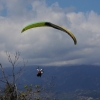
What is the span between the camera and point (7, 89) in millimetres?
14586

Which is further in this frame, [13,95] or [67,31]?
[13,95]

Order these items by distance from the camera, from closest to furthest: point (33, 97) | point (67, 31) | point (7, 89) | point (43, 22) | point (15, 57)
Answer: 1. point (67, 31)
2. point (43, 22)
3. point (15, 57)
4. point (7, 89)
5. point (33, 97)

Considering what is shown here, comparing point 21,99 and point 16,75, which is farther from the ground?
point 16,75

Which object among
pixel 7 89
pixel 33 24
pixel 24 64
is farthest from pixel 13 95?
pixel 33 24

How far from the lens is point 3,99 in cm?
1481

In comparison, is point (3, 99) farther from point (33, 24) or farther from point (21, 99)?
point (33, 24)

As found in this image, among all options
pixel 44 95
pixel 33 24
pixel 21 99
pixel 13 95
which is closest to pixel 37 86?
pixel 44 95

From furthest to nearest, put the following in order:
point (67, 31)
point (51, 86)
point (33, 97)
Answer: point (51, 86) → point (33, 97) → point (67, 31)

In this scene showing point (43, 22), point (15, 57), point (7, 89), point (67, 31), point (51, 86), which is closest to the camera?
point (67, 31)

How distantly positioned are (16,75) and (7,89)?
152 centimetres

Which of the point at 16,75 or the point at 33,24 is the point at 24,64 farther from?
the point at 33,24

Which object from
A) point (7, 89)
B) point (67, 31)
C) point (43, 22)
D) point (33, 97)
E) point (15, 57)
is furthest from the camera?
point (33, 97)

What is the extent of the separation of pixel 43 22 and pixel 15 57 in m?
8.49

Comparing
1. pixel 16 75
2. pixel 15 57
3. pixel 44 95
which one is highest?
pixel 15 57
